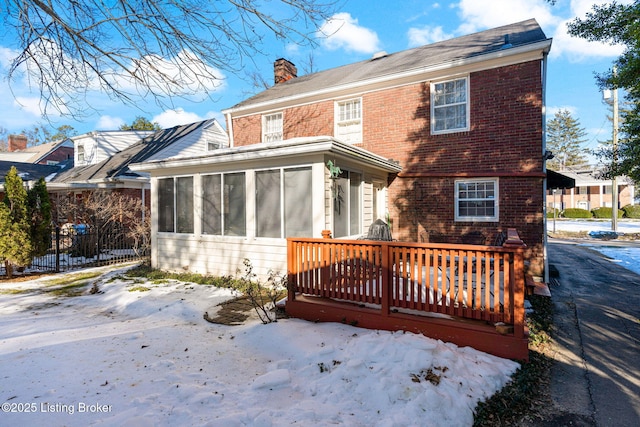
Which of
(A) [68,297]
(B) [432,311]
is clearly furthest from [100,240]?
(B) [432,311]

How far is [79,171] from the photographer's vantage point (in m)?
17.0

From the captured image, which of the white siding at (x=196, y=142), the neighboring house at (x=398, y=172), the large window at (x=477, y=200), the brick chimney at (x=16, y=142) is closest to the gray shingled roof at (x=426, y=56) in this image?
the neighboring house at (x=398, y=172)

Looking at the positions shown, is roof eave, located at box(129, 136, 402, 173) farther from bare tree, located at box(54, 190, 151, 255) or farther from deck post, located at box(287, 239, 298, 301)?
bare tree, located at box(54, 190, 151, 255)

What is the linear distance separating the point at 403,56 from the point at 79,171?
17279mm

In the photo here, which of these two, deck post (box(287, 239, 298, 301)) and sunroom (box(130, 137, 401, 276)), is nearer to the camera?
deck post (box(287, 239, 298, 301))

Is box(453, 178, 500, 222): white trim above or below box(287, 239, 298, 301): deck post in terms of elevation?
above

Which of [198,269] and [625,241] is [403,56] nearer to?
[198,269]

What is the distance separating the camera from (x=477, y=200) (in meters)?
8.18

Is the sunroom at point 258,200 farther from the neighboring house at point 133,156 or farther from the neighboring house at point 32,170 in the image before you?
the neighboring house at point 32,170

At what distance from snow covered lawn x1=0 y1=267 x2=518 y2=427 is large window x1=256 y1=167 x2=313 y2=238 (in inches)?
90.4

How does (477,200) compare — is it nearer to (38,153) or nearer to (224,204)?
(224,204)

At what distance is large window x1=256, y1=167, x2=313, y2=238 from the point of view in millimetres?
6473

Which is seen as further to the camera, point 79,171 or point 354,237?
point 79,171

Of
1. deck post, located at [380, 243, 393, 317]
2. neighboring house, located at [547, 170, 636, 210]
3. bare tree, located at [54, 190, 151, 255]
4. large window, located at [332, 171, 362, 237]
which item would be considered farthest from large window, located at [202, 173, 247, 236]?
neighboring house, located at [547, 170, 636, 210]
